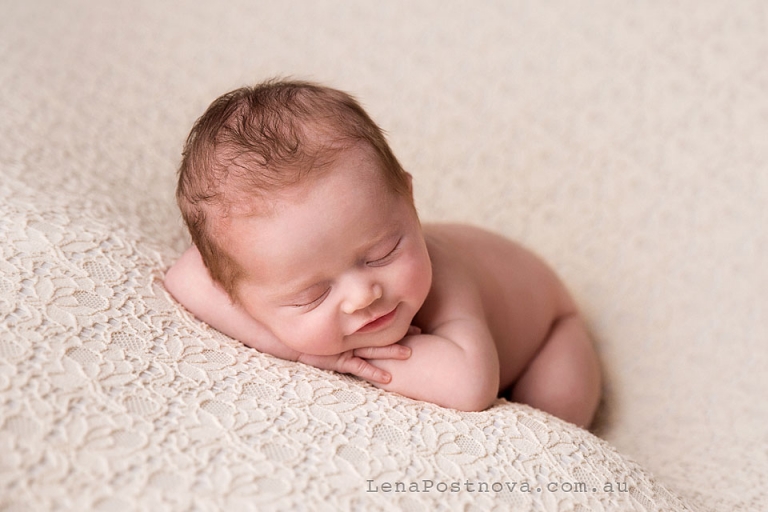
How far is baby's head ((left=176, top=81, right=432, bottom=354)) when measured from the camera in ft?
3.36

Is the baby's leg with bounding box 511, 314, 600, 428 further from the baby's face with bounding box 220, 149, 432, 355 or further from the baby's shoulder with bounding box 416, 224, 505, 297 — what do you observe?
the baby's face with bounding box 220, 149, 432, 355

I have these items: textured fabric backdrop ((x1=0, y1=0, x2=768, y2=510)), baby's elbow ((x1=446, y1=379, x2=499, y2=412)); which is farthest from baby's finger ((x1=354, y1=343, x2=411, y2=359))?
textured fabric backdrop ((x1=0, y1=0, x2=768, y2=510))

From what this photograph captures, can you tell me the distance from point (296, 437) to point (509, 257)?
0.72 meters

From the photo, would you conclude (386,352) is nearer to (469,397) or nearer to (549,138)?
(469,397)

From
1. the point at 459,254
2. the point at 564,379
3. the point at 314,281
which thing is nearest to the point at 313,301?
the point at 314,281

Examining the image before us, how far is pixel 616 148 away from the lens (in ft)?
5.82

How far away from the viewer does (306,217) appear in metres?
1.02

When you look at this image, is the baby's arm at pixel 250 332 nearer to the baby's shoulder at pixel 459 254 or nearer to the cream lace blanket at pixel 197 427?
the cream lace blanket at pixel 197 427

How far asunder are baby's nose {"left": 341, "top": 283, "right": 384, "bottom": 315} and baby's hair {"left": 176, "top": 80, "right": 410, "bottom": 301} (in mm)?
153

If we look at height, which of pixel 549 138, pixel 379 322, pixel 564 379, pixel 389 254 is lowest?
pixel 564 379

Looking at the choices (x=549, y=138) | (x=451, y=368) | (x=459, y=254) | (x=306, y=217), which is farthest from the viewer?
(x=549, y=138)

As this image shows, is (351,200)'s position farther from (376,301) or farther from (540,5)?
(540,5)

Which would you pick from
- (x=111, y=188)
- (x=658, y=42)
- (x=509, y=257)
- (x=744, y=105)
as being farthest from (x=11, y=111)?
(x=744, y=105)

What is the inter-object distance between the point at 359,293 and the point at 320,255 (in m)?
0.08
